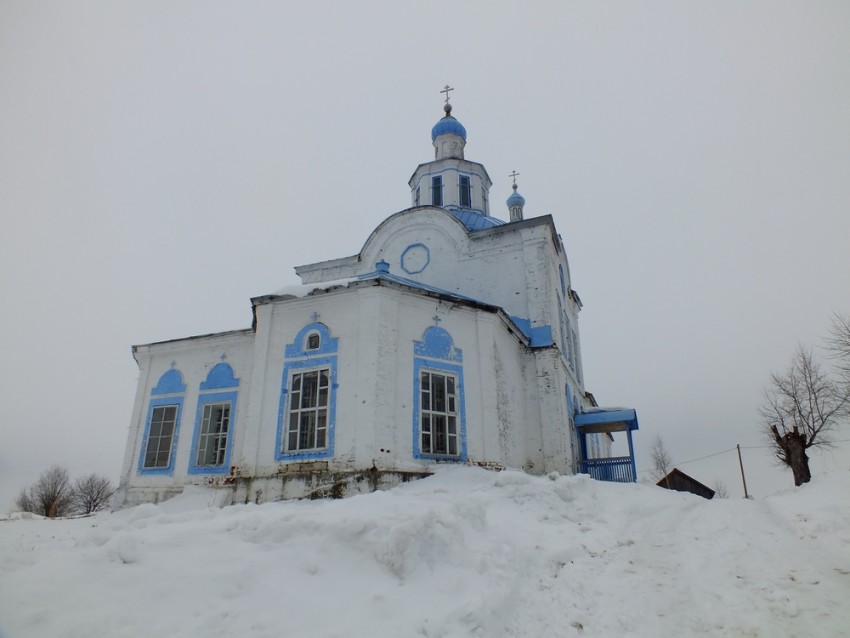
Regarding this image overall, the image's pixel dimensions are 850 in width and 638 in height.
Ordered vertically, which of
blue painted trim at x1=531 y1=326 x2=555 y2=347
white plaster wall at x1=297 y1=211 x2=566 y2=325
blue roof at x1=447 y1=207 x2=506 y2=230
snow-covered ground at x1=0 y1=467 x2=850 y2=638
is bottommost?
snow-covered ground at x1=0 y1=467 x2=850 y2=638

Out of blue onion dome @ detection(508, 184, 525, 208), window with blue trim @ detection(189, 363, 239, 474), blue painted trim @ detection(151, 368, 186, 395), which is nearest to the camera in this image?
window with blue trim @ detection(189, 363, 239, 474)

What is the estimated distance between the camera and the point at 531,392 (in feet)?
53.0

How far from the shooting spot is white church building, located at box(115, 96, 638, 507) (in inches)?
474

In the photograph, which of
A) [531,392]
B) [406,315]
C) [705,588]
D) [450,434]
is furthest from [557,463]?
[705,588]

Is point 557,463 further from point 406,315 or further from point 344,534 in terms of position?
point 344,534

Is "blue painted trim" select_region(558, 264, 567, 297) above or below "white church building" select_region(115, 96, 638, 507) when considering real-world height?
above

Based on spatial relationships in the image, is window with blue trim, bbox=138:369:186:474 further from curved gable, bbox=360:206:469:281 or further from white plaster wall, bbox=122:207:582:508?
curved gable, bbox=360:206:469:281

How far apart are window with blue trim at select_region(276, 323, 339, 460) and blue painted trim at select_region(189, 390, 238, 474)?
298 centimetres

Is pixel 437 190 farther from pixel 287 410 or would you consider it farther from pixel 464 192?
pixel 287 410

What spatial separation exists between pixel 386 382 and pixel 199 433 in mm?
6116

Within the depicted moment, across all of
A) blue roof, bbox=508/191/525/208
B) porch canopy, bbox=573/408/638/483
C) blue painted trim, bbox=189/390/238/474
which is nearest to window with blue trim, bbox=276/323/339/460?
blue painted trim, bbox=189/390/238/474

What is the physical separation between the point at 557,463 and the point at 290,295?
323 inches

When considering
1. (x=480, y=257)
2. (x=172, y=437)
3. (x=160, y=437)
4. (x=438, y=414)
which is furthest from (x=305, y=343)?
(x=480, y=257)

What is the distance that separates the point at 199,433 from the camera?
595 inches
